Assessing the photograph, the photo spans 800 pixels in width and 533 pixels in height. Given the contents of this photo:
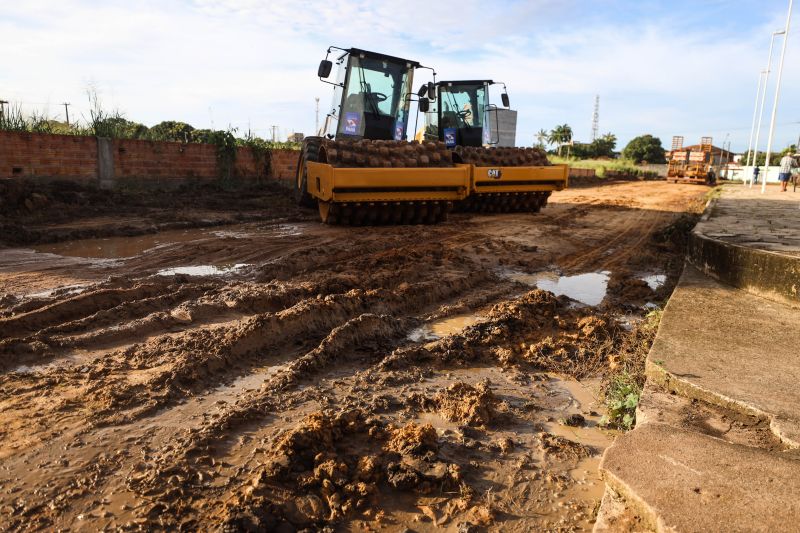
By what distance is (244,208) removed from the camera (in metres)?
12.1

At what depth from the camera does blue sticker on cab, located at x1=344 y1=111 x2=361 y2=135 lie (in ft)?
36.5

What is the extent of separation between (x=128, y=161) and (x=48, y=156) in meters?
1.77

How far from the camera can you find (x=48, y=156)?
36.8ft

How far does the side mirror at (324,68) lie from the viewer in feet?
Result: 33.2

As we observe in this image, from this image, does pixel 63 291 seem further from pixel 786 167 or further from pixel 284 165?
pixel 786 167

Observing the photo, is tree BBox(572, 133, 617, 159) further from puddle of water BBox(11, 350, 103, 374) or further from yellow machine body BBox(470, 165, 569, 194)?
puddle of water BBox(11, 350, 103, 374)

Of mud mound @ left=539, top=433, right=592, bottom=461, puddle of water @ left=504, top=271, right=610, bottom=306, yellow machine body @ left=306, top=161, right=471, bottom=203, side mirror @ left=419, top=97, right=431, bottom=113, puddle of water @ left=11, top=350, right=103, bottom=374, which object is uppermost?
side mirror @ left=419, top=97, right=431, bottom=113

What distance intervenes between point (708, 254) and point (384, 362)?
4336mm

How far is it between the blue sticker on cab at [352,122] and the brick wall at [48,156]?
571cm

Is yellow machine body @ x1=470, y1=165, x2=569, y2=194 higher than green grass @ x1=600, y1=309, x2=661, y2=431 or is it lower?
higher

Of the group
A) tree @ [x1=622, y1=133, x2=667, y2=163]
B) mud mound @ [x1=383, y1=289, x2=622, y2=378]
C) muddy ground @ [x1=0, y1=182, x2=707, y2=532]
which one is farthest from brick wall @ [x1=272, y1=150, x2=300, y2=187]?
tree @ [x1=622, y1=133, x2=667, y2=163]

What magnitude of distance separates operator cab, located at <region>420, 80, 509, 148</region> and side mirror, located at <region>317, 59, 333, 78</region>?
4.31 m

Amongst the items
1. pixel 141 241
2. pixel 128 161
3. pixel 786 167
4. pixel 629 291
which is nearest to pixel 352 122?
pixel 141 241

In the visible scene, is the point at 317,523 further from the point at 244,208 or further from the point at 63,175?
the point at 63,175
